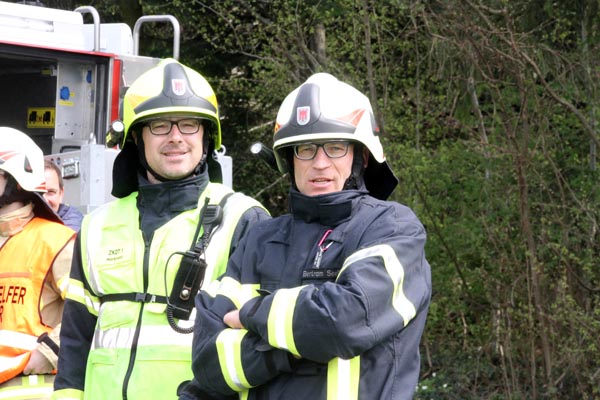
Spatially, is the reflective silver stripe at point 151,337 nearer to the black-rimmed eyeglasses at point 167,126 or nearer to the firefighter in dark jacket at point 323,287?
the firefighter in dark jacket at point 323,287

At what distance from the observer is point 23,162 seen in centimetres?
498

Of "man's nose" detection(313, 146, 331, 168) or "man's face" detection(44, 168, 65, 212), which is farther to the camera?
"man's face" detection(44, 168, 65, 212)

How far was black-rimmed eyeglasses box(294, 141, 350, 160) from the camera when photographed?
11.0 feet

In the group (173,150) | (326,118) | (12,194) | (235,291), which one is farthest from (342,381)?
(12,194)

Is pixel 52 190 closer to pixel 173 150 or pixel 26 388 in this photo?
pixel 26 388

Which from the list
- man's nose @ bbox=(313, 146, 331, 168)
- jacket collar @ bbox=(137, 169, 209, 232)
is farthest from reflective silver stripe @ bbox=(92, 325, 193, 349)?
man's nose @ bbox=(313, 146, 331, 168)

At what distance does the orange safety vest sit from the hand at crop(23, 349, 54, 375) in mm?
20

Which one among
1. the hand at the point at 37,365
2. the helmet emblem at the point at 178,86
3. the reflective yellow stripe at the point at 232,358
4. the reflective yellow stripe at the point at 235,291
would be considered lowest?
the hand at the point at 37,365

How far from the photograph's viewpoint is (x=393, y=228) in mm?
3186

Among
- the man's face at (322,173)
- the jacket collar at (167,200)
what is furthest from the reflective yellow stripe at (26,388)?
the man's face at (322,173)

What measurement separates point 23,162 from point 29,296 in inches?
27.2

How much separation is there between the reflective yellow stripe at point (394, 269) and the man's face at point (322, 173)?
282mm

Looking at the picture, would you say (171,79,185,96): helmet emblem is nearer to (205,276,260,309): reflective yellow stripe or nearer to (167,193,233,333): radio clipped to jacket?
(167,193,233,333): radio clipped to jacket

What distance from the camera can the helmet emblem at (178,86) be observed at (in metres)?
4.00
